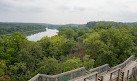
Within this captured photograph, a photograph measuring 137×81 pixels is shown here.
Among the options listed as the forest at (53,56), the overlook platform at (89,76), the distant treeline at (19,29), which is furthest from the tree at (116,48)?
the distant treeline at (19,29)

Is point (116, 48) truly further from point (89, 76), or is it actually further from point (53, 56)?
point (89, 76)

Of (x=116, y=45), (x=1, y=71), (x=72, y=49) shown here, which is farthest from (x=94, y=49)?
(x=1, y=71)

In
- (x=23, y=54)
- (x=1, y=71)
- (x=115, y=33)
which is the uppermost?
(x=115, y=33)

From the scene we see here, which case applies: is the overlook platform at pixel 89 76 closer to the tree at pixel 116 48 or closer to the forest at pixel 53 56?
the forest at pixel 53 56

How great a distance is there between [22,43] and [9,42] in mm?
2356

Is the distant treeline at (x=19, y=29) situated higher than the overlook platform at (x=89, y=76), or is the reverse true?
the distant treeline at (x=19, y=29)

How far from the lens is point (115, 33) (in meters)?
17.8

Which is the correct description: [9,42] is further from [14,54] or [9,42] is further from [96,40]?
[96,40]

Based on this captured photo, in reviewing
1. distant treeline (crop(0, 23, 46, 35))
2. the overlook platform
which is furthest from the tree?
distant treeline (crop(0, 23, 46, 35))

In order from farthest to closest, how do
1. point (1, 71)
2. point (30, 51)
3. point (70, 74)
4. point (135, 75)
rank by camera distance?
point (30, 51), point (1, 71), point (135, 75), point (70, 74)

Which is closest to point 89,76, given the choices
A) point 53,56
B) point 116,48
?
point 116,48

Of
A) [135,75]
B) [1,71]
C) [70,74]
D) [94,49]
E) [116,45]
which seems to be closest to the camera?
[70,74]

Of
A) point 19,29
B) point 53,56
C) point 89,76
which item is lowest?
point 53,56

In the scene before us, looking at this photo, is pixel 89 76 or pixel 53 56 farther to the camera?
pixel 53 56
